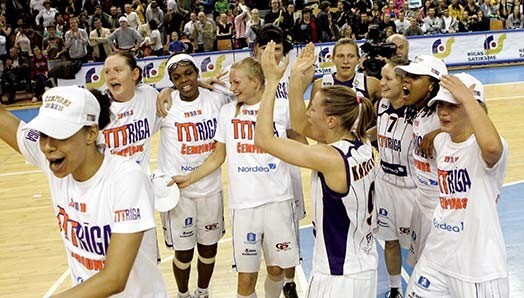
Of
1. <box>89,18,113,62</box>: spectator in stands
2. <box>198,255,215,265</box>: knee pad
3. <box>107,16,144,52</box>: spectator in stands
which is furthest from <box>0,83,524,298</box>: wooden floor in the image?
<box>107,16,144,52</box>: spectator in stands

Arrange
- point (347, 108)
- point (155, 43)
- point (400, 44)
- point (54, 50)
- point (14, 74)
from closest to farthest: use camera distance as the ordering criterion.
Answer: point (347, 108), point (400, 44), point (14, 74), point (54, 50), point (155, 43)

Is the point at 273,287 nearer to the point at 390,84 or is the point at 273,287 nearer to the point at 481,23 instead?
the point at 390,84

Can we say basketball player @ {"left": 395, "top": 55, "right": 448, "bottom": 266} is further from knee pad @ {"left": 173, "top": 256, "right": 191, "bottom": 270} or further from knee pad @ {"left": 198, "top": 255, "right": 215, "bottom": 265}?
knee pad @ {"left": 173, "top": 256, "right": 191, "bottom": 270}

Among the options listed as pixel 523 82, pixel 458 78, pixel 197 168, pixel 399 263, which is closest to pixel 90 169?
pixel 458 78

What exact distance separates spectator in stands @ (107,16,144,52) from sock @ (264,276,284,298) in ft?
48.3

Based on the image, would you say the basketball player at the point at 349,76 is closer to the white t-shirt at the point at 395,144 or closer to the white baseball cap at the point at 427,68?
the white t-shirt at the point at 395,144

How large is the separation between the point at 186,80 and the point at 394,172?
6.93 ft

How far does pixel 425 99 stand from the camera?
5.46m

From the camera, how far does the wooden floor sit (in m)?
7.15

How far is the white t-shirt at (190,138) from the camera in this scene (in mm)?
6164

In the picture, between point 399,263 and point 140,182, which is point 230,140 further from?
point 140,182

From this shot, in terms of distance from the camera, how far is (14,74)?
18516 millimetres

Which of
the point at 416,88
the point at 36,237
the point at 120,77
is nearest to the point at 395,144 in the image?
the point at 416,88

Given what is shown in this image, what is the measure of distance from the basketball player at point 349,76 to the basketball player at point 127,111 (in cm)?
171
